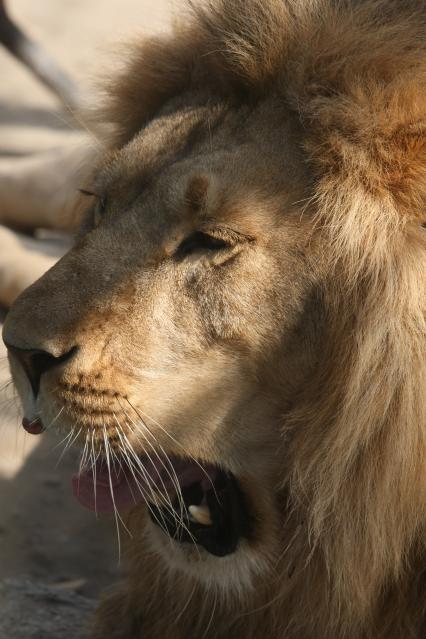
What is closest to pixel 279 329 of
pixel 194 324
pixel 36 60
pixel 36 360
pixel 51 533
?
pixel 194 324

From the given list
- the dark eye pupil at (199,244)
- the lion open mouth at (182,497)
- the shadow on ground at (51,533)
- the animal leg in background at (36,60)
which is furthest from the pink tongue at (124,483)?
the animal leg in background at (36,60)

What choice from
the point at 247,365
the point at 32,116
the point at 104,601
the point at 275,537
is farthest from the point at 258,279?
the point at 32,116

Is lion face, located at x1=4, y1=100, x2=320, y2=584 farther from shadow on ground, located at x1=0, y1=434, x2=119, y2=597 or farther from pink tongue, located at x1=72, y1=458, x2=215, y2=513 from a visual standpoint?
shadow on ground, located at x1=0, y1=434, x2=119, y2=597

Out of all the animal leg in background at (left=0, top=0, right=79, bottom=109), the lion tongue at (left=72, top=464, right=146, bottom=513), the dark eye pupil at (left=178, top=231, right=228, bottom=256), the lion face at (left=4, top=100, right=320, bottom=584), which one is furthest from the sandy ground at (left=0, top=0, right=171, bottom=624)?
the animal leg in background at (left=0, top=0, right=79, bottom=109)

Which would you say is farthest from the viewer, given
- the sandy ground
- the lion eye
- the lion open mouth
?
the sandy ground

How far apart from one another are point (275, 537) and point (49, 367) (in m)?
0.52

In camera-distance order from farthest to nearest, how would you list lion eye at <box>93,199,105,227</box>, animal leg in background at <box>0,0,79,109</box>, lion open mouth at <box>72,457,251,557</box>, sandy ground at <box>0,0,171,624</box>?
1. animal leg in background at <box>0,0,79,109</box>
2. sandy ground at <box>0,0,171,624</box>
3. lion eye at <box>93,199,105,227</box>
4. lion open mouth at <box>72,457,251,557</box>

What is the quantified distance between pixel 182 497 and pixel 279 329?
418 mm

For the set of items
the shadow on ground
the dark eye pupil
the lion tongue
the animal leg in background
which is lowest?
the shadow on ground

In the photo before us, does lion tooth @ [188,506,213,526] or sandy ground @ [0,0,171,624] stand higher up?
lion tooth @ [188,506,213,526]

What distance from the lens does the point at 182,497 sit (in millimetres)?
2180

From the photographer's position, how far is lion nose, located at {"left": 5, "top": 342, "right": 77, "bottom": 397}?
195cm

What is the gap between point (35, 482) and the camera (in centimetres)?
336

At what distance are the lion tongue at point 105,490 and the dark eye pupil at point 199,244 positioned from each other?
0.45 m
